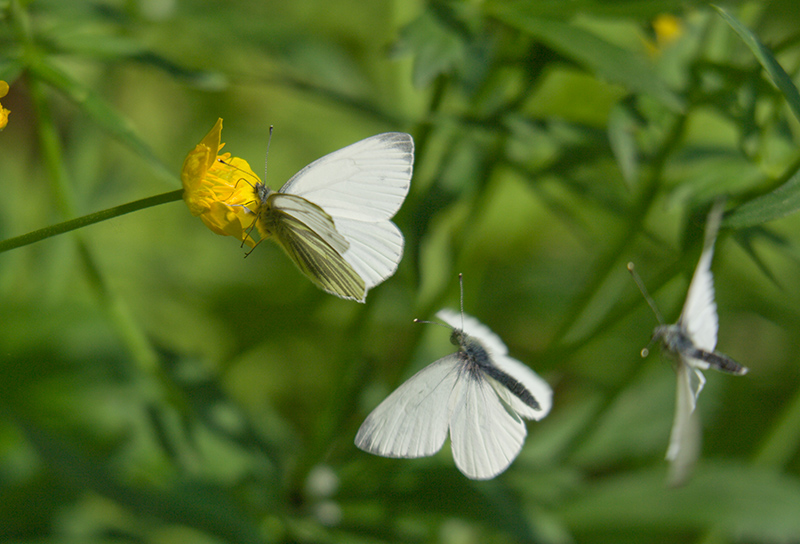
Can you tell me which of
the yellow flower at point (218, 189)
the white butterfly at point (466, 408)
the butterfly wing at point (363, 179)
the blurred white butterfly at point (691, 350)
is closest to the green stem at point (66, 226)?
the yellow flower at point (218, 189)

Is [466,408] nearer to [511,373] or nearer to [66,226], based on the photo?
[511,373]

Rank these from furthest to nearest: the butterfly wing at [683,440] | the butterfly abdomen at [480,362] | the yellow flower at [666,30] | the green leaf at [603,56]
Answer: the yellow flower at [666,30], the green leaf at [603,56], the butterfly abdomen at [480,362], the butterfly wing at [683,440]

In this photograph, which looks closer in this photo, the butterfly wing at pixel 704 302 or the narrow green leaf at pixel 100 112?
the butterfly wing at pixel 704 302

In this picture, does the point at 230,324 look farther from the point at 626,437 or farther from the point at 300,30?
the point at 626,437

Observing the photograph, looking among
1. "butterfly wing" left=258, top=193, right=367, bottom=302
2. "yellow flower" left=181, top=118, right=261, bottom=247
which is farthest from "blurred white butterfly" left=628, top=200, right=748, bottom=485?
"yellow flower" left=181, top=118, right=261, bottom=247

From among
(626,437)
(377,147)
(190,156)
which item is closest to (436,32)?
(377,147)

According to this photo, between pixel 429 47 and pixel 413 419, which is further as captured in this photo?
pixel 429 47

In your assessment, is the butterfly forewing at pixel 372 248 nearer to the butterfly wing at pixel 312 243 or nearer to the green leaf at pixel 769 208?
the butterfly wing at pixel 312 243

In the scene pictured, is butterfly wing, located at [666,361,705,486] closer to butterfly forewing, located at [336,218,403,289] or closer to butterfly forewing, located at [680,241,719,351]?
butterfly forewing, located at [680,241,719,351]

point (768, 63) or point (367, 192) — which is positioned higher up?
point (768, 63)

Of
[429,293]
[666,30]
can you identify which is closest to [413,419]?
[429,293]
